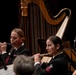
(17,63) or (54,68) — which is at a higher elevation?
(17,63)

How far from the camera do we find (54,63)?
3.23m

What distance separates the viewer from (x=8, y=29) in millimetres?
5723

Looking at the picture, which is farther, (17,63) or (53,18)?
(53,18)

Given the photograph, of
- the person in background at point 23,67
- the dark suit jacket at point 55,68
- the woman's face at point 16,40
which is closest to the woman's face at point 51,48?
the dark suit jacket at point 55,68

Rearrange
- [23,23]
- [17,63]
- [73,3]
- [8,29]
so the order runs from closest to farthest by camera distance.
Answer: [17,63], [23,23], [8,29], [73,3]

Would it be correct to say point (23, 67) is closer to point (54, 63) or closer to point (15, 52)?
point (54, 63)

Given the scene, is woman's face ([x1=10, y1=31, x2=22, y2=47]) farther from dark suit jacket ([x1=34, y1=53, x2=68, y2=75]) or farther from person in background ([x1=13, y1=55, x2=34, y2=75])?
person in background ([x1=13, y1=55, x2=34, y2=75])

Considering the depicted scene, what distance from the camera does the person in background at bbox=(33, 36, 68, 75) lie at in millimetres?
3201

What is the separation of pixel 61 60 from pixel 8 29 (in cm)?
265

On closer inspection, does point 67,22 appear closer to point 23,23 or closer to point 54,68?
point 23,23

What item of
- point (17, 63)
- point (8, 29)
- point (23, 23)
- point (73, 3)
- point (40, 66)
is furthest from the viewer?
point (73, 3)

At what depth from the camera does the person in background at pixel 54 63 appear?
3201mm

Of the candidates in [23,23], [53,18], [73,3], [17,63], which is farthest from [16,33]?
[73,3]

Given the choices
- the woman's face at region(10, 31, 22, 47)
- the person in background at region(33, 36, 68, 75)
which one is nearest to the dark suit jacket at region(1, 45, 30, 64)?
the woman's face at region(10, 31, 22, 47)
